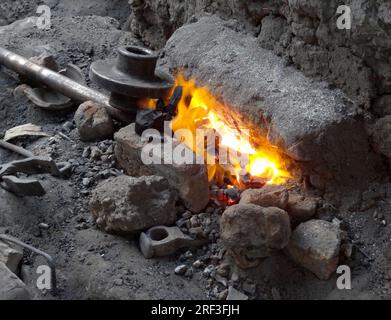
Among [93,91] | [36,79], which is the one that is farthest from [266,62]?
[36,79]

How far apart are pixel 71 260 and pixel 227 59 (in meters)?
1.88

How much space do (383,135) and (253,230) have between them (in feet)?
3.54

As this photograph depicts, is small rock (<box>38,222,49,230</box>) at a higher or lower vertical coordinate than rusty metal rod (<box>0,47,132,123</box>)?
lower

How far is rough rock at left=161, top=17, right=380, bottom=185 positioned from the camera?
367cm

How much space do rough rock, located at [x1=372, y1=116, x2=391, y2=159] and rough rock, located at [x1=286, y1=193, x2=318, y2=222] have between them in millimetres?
549

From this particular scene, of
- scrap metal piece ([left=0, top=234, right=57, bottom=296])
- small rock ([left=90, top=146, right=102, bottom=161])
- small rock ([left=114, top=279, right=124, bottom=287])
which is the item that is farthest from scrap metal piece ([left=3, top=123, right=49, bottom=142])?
small rock ([left=114, top=279, right=124, bottom=287])

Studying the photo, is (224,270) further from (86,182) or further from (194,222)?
(86,182)

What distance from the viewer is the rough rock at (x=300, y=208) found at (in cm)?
364

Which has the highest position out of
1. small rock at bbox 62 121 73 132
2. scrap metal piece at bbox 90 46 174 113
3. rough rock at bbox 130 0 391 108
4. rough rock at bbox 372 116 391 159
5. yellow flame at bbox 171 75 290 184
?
rough rock at bbox 130 0 391 108

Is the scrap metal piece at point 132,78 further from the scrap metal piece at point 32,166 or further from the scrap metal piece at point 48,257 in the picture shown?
the scrap metal piece at point 48,257

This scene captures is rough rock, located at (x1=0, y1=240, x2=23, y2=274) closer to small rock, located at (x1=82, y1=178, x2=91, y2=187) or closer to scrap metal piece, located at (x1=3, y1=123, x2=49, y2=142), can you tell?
small rock, located at (x1=82, y1=178, x2=91, y2=187)

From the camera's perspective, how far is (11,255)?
344 cm

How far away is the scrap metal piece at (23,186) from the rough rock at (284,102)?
144 centimetres

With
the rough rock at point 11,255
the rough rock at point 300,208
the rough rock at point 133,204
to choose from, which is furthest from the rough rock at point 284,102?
the rough rock at point 11,255
